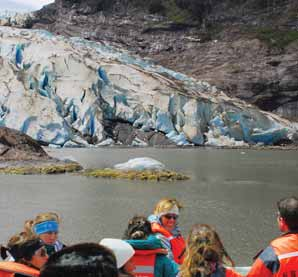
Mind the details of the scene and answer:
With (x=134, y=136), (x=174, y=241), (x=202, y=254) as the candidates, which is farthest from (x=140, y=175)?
(x=134, y=136)

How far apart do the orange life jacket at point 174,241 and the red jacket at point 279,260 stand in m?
1.89

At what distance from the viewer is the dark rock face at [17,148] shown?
32438mm

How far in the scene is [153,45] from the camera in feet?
299

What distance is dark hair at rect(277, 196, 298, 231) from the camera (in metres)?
3.48

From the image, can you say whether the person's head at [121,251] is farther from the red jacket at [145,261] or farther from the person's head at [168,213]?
the person's head at [168,213]

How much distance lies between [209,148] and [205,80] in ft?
70.9

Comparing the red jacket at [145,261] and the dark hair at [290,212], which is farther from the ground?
the dark hair at [290,212]

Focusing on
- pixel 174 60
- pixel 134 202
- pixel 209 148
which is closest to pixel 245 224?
pixel 134 202

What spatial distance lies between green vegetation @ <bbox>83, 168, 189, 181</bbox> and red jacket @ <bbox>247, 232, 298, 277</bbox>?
21.7 meters

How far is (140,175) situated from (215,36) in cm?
7158

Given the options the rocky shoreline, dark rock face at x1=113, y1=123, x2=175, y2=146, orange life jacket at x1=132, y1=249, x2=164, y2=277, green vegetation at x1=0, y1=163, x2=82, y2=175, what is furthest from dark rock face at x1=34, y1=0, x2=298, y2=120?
orange life jacket at x1=132, y1=249, x2=164, y2=277

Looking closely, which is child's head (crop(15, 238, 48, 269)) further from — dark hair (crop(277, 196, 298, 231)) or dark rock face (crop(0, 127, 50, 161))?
dark rock face (crop(0, 127, 50, 161))

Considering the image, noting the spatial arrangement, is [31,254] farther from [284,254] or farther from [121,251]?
[284,254]

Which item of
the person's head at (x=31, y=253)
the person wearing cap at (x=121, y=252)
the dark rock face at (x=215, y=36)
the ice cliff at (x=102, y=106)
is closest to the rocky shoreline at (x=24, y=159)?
the ice cliff at (x=102, y=106)
